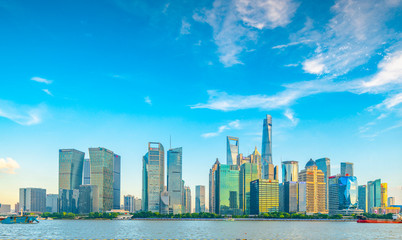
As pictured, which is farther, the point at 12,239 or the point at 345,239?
the point at 345,239

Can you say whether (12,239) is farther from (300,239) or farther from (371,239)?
(371,239)

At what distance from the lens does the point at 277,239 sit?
484 ft

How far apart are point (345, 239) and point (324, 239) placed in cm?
892

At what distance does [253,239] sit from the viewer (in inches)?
5635

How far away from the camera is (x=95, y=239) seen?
465ft

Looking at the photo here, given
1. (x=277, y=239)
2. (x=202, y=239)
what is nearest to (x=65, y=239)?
(x=202, y=239)

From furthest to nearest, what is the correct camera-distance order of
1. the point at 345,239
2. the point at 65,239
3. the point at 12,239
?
the point at 345,239 < the point at 65,239 < the point at 12,239

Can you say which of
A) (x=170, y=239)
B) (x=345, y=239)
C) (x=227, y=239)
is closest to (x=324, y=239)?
(x=345, y=239)

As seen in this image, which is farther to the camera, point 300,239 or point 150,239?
point 300,239

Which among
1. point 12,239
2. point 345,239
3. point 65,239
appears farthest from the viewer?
point 345,239

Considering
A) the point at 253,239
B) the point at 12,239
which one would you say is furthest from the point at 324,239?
the point at 12,239

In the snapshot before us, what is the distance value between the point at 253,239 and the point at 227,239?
9522 mm

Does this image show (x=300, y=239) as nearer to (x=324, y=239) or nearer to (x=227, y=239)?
(x=324, y=239)

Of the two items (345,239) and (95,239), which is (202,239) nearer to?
(95,239)
